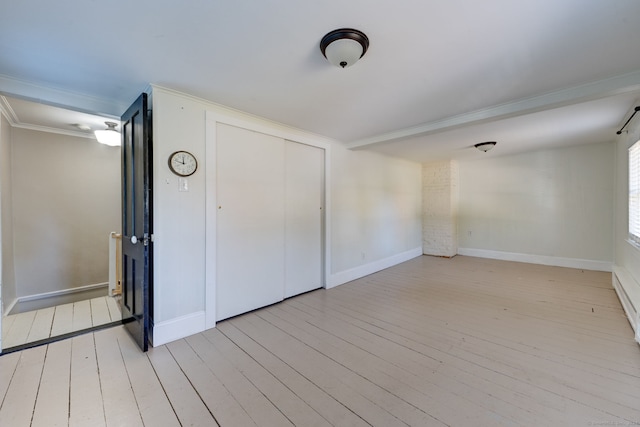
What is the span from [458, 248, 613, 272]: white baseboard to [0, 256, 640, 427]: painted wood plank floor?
2.18 m

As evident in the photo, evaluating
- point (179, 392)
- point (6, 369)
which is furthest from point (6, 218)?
point (179, 392)

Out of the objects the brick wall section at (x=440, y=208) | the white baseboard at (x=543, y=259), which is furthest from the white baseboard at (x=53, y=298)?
the white baseboard at (x=543, y=259)

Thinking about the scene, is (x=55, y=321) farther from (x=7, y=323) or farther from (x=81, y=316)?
(x=7, y=323)

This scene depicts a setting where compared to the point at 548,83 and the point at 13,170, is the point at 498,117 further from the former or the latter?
the point at 13,170

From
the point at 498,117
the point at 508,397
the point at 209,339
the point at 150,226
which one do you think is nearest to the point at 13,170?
the point at 150,226

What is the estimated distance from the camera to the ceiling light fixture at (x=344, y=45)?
5.19ft

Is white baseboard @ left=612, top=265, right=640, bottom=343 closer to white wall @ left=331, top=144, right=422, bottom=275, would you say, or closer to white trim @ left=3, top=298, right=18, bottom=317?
white wall @ left=331, top=144, right=422, bottom=275

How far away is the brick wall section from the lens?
614 cm

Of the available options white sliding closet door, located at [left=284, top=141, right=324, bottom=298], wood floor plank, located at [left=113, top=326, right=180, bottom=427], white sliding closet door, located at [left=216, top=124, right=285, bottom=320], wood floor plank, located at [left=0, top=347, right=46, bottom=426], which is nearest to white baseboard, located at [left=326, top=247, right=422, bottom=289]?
white sliding closet door, located at [left=284, top=141, right=324, bottom=298]

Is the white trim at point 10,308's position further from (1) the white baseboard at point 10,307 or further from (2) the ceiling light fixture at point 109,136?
(2) the ceiling light fixture at point 109,136

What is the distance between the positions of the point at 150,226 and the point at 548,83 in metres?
3.86

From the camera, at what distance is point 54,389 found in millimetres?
1783

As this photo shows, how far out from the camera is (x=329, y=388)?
178cm

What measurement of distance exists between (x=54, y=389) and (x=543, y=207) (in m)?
7.61
